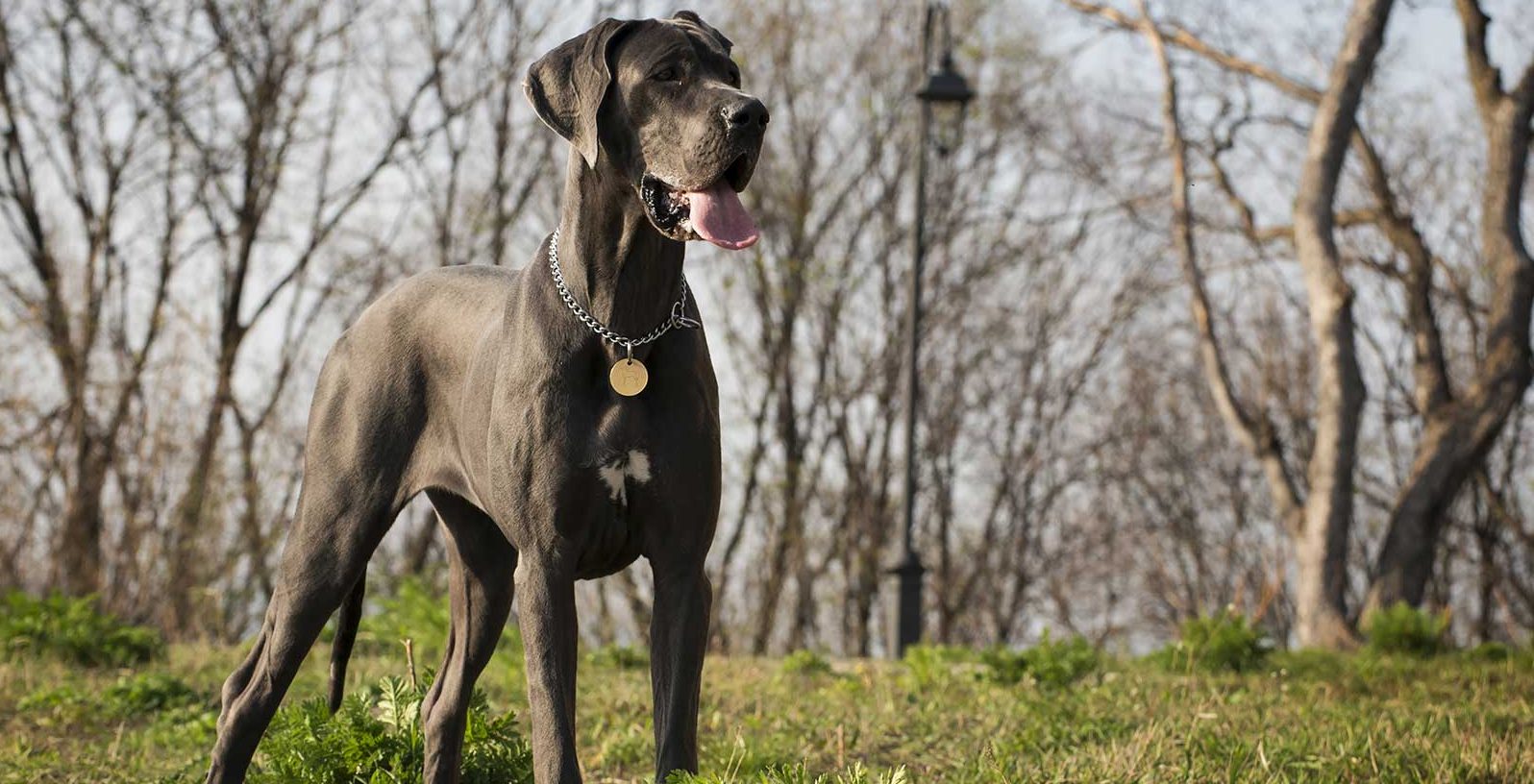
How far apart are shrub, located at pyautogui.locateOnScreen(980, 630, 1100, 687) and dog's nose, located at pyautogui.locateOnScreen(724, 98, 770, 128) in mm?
4372

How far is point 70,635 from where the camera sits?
7344mm

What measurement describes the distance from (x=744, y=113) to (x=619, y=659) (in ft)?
18.6

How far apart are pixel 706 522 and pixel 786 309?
13.3m

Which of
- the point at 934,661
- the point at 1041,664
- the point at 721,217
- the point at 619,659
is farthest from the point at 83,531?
the point at 721,217

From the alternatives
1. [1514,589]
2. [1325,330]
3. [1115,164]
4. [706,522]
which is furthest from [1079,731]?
[1514,589]

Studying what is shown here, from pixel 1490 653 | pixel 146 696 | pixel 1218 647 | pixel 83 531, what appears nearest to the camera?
pixel 146 696

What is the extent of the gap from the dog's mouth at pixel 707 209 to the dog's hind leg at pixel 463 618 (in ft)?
3.92

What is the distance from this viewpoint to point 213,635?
1119 cm

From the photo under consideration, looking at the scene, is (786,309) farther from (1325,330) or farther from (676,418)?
(676,418)

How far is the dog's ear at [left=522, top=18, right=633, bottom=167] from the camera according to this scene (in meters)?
2.92

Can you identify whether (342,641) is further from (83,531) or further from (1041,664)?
(83,531)

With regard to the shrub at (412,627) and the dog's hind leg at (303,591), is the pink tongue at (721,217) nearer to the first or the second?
the dog's hind leg at (303,591)

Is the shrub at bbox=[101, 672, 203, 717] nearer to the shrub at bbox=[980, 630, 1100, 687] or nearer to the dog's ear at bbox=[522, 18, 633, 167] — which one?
the shrub at bbox=[980, 630, 1100, 687]

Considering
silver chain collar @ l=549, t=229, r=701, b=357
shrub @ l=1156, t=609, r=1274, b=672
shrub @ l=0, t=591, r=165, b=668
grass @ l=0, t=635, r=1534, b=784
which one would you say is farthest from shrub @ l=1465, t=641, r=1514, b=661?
shrub @ l=0, t=591, r=165, b=668
